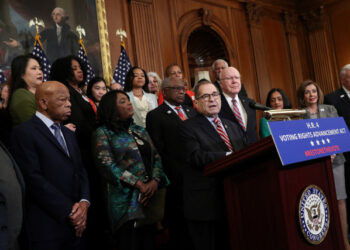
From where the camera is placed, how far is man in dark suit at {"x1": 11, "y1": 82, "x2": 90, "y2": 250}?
6.76ft

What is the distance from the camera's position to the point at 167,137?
128 inches

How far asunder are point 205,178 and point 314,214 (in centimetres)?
80

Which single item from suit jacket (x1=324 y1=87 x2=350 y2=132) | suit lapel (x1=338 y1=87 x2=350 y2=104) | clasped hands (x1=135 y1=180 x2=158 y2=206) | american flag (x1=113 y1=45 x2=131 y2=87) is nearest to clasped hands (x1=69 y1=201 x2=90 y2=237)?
clasped hands (x1=135 y1=180 x2=158 y2=206)

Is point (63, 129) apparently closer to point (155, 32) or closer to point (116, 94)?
point (116, 94)

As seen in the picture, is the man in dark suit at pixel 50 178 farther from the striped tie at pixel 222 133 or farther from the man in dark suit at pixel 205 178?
the striped tie at pixel 222 133

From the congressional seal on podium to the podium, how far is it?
0.02 meters

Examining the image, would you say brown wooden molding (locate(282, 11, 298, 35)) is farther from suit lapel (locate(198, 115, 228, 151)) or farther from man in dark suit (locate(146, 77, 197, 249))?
suit lapel (locate(198, 115, 228, 151))

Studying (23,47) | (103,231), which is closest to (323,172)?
(103,231)

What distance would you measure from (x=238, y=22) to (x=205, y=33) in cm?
81

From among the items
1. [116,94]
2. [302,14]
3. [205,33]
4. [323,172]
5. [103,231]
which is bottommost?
[103,231]

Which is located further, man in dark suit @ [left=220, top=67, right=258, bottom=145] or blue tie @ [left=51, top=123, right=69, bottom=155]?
man in dark suit @ [left=220, top=67, right=258, bottom=145]

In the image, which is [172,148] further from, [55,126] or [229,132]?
[55,126]

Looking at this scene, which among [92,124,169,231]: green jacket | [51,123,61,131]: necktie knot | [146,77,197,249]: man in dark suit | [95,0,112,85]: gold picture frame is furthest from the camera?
[95,0,112,85]: gold picture frame

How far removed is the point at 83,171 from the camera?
2402 mm
